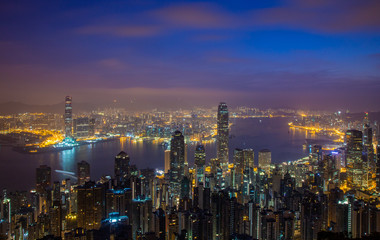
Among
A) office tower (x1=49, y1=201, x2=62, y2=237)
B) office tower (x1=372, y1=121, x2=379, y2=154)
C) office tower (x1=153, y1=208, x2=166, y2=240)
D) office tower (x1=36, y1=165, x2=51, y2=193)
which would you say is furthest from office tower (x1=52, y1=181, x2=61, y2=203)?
office tower (x1=372, y1=121, x2=379, y2=154)

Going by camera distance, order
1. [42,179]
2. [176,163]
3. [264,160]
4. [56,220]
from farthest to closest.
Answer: [264,160], [176,163], [42,179], [56,220]

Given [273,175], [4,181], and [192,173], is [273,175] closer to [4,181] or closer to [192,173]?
[192,173]

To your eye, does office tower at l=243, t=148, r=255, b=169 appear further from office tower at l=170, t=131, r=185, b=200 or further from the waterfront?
office tower at l=170, t=131, r=185, b=200

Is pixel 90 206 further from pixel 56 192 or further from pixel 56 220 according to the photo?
pixel 56 192

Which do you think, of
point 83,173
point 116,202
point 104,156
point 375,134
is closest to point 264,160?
point 104,156

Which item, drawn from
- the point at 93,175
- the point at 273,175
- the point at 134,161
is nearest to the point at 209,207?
the point at 273,175

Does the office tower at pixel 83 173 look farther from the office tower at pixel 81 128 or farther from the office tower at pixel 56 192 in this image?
the office tower at pixel 81 128
